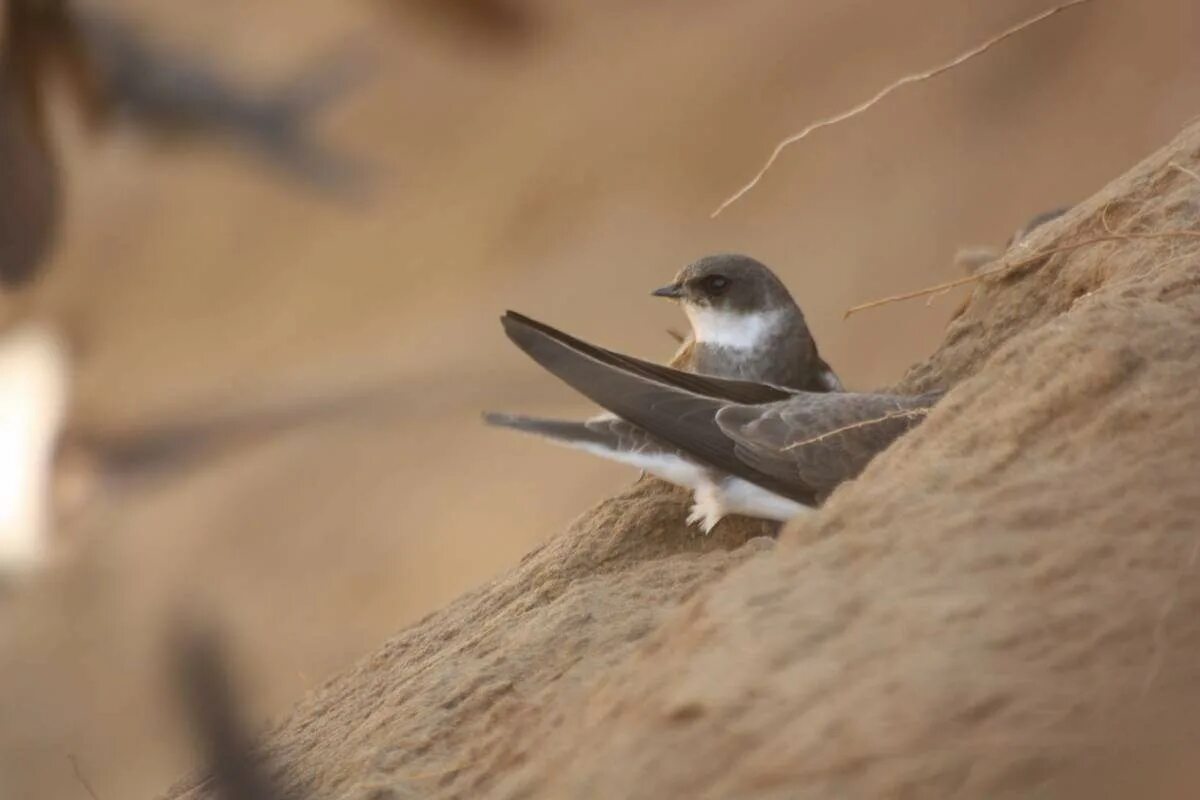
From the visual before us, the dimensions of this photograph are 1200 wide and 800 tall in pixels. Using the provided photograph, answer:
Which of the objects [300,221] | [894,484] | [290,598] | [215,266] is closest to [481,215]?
[300,221]

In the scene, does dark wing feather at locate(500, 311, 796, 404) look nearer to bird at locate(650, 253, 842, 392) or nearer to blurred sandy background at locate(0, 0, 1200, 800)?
bird at locate(650, 253, 842, 392)

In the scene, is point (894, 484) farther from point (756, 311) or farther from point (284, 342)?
point (284, 342)

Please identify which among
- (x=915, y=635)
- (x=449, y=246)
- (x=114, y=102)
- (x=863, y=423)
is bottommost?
(x=915, y=635)

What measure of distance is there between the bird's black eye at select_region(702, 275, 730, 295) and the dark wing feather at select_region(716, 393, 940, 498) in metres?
0.54

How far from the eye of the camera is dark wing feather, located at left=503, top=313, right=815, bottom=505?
2.01 meters

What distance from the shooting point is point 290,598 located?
446 centimetres

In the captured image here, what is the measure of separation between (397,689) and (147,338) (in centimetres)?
313

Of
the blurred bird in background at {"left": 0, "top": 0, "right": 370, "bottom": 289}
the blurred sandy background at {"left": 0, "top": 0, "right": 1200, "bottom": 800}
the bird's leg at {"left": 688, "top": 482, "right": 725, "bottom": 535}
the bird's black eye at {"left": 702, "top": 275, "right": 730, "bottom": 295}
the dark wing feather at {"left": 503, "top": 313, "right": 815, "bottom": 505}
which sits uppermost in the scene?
the blurred bird in background at {"left": 0, "top": 0, "right": 370, "bottom": 289}

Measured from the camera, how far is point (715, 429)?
79.5 inches

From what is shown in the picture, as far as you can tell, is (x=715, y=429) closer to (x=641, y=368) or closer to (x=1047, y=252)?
(x=641, y=368)

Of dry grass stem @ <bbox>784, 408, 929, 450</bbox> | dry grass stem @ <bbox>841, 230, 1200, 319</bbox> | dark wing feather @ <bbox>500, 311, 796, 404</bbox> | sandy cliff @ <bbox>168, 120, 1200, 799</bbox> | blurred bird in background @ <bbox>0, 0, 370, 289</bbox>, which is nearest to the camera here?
sandy cliff @ <bbox>168, 120, 1200, 799</bbox>

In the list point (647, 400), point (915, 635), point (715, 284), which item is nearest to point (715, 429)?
point (647, 400)

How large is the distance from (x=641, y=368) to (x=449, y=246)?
281cm

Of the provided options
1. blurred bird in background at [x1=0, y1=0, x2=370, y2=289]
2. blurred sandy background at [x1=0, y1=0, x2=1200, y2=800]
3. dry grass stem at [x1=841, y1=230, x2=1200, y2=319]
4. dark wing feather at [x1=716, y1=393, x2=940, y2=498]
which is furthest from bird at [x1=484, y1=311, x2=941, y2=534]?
blurred bird in background at [x1=0, y1=0, x2=370, y2=289]
